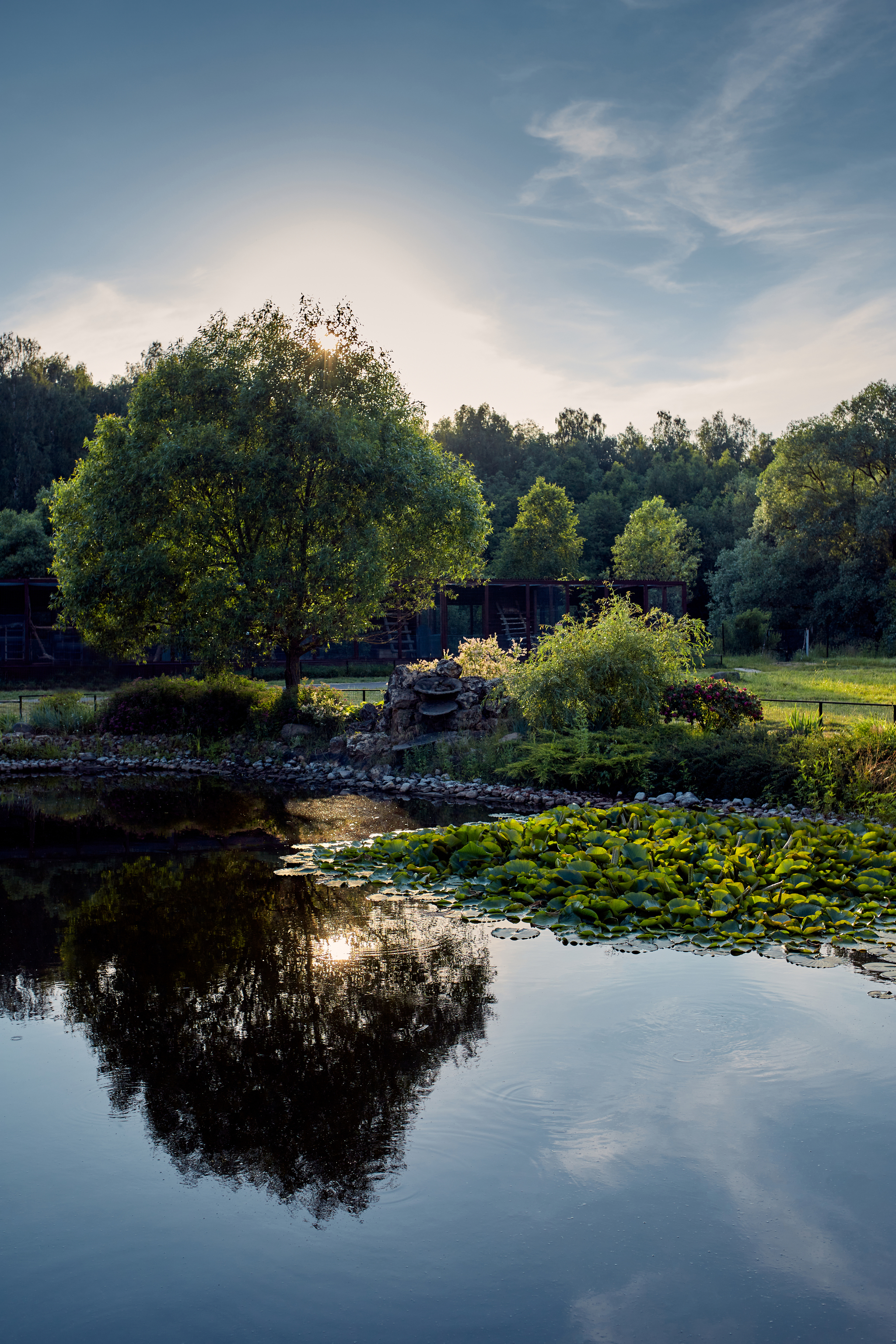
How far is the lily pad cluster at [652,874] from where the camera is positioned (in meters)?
7.89

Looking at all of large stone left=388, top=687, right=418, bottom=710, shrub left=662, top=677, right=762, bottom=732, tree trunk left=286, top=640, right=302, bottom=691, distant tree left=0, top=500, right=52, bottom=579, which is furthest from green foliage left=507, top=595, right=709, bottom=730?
distant tree left=0, top=500, right=52, bottom=579

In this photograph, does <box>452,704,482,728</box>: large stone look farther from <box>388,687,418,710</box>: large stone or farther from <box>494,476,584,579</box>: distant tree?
<box>494,476,584,579</box>: distant tree

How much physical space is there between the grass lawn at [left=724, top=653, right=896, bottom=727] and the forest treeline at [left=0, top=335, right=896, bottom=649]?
4214mm

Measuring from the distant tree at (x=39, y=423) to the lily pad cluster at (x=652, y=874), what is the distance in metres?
49.7

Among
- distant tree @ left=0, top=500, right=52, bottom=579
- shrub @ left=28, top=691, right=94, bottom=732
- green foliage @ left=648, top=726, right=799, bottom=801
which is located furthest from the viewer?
distant tree @ left=0, top=500, right=52, bottom=579

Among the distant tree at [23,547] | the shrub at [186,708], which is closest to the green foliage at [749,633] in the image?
the shrub at [186,708]

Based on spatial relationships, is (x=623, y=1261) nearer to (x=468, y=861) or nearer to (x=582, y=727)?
(x=468, y=861)

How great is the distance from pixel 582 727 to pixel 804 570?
3614cm

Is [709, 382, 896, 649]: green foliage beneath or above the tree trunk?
above

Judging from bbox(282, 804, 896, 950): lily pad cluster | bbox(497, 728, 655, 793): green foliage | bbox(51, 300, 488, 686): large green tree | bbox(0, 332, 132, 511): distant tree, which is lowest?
bbox(282, 804, 896, 950): lily pad cluster

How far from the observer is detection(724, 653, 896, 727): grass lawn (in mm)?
18625

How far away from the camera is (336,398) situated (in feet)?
68.1

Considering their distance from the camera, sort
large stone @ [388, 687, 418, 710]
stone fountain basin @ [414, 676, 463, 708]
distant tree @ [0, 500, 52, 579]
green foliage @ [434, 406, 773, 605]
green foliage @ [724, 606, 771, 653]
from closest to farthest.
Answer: stone fountain basin @ [414, 676, 463, 708]
large stone @ [388, 687, 418, 710]
green foliage @ [724, 606, 771, 653]
distant tree @ [0, 500, 52, 579]
green foliage @ [434, 406, 773, 605]

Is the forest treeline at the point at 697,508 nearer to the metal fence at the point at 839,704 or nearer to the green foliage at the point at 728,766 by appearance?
the metal fence at the point at 839,704
